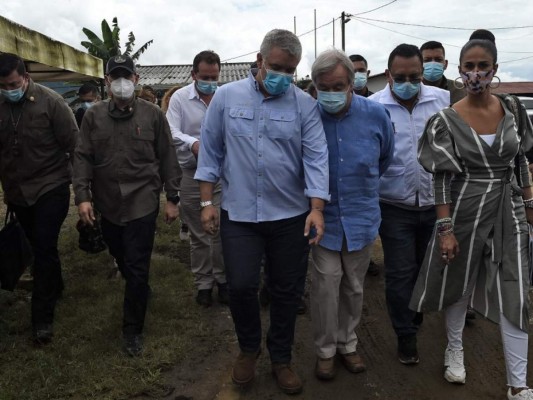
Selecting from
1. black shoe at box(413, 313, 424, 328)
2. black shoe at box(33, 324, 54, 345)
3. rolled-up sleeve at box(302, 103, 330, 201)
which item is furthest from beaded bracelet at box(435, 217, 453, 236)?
black shoe at box(33, 324, 54, 345)

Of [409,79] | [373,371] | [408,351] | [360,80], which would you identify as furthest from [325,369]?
[360,80]

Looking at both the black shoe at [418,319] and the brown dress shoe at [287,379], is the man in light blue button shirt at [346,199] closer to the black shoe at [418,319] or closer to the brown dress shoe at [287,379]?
the brown dress shoe at [287,379]

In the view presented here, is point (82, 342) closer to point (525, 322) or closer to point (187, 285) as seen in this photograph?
point (187, 285)

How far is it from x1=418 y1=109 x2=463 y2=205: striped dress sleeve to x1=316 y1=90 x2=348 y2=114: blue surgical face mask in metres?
0.53

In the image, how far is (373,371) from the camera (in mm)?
3543

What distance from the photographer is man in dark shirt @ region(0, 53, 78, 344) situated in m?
4.04

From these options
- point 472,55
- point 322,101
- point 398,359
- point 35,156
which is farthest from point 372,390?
point 35,156

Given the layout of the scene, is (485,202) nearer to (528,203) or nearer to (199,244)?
(528,203)

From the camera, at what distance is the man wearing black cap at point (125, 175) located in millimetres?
3828

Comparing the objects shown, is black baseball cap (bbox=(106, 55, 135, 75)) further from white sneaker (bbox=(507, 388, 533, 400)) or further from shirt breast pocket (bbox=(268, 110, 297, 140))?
white sneaker (bbox=(507, 388, 533, 400))

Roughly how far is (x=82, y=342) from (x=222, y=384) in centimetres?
119

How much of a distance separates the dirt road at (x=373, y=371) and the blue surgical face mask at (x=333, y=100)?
1676 mm

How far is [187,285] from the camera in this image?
524 cm

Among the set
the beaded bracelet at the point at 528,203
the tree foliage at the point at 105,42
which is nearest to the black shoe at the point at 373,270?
the beaded bracelet at the point at 528,203
